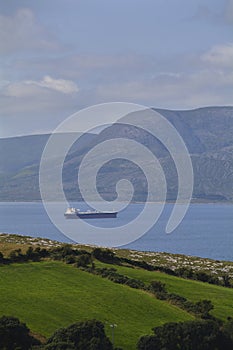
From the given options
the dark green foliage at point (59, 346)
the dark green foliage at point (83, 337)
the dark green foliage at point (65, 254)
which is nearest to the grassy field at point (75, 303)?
the dark green foliage at point (83, 337)

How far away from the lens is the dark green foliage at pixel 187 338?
111ft

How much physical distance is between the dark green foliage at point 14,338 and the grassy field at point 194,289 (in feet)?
47.9

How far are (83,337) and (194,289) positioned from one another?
19.6 meters

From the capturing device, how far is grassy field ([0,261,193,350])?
3738cm

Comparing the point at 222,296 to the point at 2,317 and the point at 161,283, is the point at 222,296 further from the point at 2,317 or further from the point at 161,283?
the point at 2,317

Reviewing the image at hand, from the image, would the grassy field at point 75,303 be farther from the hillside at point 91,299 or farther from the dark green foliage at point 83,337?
the dark green foliage at point 83,337

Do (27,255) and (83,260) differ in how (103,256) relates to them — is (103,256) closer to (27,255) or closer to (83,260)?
(83,260)

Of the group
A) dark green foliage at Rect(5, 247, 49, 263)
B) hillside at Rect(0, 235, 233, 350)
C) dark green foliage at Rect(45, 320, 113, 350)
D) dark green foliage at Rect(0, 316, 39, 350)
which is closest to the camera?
dark green foliage at Rect(45, 320, 113, 350)

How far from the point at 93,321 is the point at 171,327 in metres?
4.22

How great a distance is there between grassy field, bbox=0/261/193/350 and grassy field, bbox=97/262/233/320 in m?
3.72

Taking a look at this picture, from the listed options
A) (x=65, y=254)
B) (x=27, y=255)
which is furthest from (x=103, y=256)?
(x=27, y=255)

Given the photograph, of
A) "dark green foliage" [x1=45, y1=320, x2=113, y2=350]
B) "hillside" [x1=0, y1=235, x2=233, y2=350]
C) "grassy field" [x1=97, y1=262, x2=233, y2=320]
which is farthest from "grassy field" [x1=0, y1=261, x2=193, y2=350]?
"grassy field" [x1=97, y1=262, x2=233, y2=320]

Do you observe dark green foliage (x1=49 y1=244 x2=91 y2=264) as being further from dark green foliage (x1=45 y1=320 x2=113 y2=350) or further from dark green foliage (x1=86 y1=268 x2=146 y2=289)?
dark green foliage (x1=45 y1=320 x2=113 y2=350)

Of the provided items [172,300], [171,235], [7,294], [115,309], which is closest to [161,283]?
[172,300]
